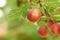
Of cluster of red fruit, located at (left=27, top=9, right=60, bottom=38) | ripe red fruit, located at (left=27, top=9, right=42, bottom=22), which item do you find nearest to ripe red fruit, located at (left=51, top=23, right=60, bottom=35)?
cluster of red fruit, located at (left=27, top=9, right=60, bottom=38)

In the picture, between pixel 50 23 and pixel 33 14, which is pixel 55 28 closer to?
pixel 50 23

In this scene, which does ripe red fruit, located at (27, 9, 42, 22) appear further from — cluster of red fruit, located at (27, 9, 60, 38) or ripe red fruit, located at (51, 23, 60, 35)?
ripe red fruit, located at (51, 23, 60, 35)

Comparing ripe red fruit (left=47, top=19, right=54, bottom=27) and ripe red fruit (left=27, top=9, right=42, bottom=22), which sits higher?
ripe red fruit (left=47, top=19, right=54, bottom=27)

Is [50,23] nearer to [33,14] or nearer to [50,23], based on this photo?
[50,23]

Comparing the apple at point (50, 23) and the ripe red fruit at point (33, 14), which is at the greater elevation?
the apple at point (50, 23)

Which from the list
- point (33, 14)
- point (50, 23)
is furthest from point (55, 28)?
point (33, 14)

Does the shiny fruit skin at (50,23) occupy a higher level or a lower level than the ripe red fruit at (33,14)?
higher

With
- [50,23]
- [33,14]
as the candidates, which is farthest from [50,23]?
[33,14]

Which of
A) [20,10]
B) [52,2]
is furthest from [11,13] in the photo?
[52,2]

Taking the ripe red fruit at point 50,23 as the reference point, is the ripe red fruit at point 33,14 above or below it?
below

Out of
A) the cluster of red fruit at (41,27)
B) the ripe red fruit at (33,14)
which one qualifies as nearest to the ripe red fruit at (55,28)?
the cluster of red fruit at (41,27)

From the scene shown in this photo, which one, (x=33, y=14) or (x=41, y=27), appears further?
(x=41, y=27)

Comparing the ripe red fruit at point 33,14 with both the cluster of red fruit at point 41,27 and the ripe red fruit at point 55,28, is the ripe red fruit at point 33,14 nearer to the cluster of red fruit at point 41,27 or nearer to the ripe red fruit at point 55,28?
the cluster of red fruit at point 41,27
